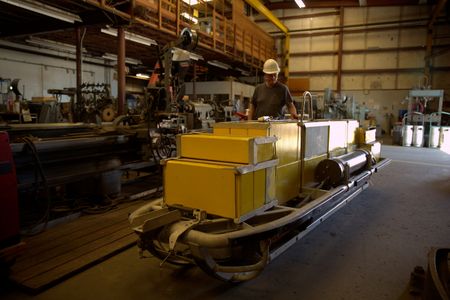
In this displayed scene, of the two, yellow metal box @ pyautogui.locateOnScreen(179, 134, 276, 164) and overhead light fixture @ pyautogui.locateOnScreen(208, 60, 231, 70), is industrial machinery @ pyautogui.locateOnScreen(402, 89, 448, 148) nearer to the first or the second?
overhead light fixture @ pyautogui.locateOnScreen(208, 60, 231, 70)

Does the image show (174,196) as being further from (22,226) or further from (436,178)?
(436,178)

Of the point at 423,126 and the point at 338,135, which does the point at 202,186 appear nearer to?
the point at 338,135

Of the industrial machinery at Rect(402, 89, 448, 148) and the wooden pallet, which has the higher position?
the industrial machinery at Rect(402, 89, 448, 148)

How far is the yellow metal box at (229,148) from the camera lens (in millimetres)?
2330

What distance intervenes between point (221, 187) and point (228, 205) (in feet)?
0.45

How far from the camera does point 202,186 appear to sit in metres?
2.40

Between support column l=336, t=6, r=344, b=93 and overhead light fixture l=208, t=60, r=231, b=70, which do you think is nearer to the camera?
overhead light fixture l=208, t=60, r=231, b=70

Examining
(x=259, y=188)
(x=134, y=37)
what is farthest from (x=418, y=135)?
(x=259, y=188)

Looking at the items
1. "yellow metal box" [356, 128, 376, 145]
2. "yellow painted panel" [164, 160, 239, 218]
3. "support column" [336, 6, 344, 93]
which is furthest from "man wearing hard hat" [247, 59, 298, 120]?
"support column" [336, 6, 344, 93]

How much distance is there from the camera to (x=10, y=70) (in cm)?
998

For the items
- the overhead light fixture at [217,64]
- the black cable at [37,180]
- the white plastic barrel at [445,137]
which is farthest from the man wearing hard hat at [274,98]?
the white plastic barrel at [445,137]

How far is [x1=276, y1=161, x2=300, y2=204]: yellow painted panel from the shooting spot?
297 centimetres

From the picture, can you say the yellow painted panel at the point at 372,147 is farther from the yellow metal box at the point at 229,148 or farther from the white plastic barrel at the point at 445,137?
the white plastic barrel at the point at 445,137

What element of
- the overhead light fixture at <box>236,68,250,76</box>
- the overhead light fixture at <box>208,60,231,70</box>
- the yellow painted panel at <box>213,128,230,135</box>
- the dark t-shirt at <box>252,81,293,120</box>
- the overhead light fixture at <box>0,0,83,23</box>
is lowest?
the yellow painted panel at <box>213,128,230,135</box>
